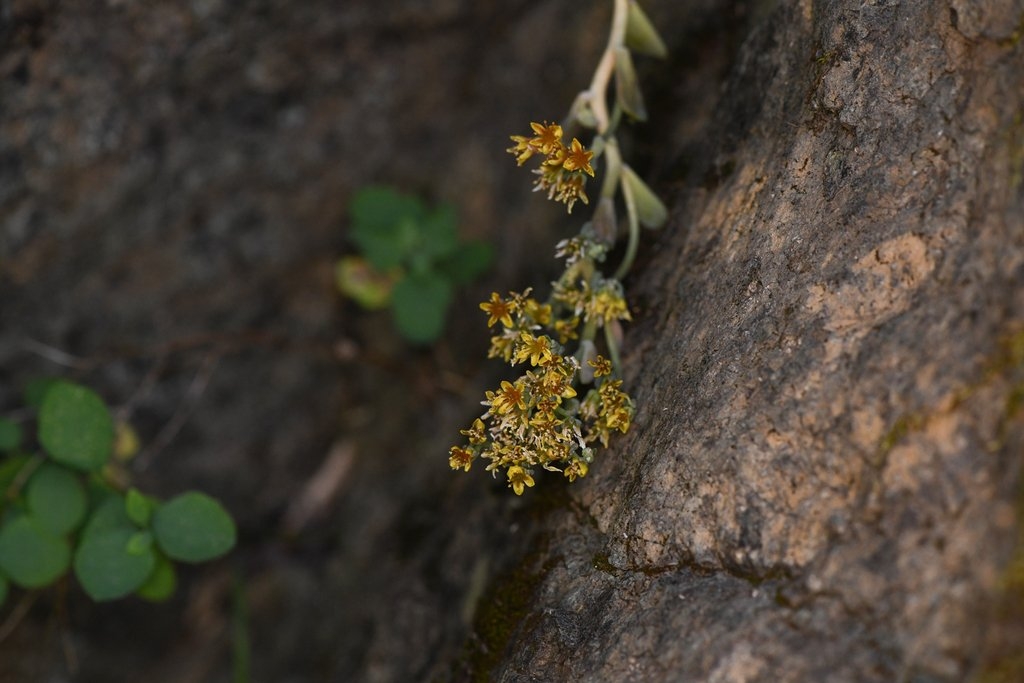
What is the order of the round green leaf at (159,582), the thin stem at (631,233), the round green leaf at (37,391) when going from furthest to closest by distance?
the round green leaf at (37,391) < the round green leaf at (159,582) < the thin stem at (631,233)

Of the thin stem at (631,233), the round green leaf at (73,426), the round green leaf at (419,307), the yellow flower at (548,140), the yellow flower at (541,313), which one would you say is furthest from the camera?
the round green leaf at (419,307)

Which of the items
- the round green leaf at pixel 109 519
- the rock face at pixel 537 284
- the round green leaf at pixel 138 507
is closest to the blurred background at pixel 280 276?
the rock face at pixel 537 284

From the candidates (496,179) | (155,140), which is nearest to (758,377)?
(496,179)

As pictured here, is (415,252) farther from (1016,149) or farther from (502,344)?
(1016,149)

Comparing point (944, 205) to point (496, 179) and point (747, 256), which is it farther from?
point (496, 179)

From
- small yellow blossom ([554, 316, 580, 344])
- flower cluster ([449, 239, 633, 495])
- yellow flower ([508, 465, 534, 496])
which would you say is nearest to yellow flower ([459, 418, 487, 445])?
flower cluster ([449, 239, 633, 495])

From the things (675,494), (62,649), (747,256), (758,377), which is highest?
(747,256)

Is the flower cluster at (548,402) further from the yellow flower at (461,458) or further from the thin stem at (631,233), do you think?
the thin stem at (631,233)
